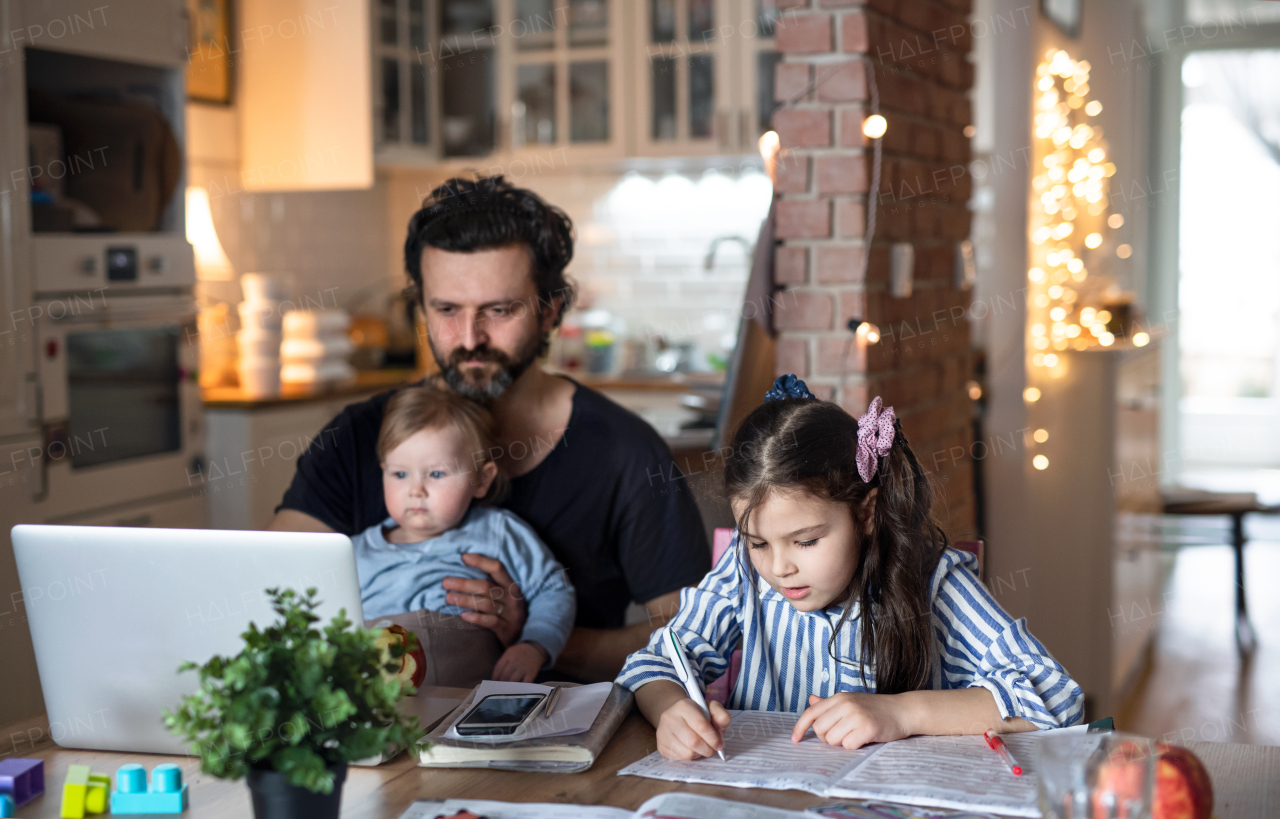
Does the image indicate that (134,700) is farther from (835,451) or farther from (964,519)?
(964,519)

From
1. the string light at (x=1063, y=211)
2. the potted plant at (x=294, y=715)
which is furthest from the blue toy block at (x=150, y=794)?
the string light at (x=1063, y=211)

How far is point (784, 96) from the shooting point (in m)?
2.30

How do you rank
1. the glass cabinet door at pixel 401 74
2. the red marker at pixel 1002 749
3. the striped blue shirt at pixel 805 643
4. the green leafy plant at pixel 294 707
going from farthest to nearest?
the glass cabinet door at pixel 401 74
the striped blue shirt at pixel 805 643
the red marker at pixel 1002 749
the green leafy plant at pixel 294 707

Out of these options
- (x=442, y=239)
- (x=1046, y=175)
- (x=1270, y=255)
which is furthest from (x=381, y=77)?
(x=1270, y=255)

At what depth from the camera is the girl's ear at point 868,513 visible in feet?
4.86

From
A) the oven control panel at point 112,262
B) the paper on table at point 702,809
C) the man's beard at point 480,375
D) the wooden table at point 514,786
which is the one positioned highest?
the oven control panel at point 112,262

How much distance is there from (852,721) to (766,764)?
4.5 inches

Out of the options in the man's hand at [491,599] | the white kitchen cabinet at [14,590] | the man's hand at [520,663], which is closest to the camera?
the man's hand at [520,663]

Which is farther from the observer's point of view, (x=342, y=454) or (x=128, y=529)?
(x=342, y=454)

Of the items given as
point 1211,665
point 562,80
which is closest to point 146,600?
point 1211,665

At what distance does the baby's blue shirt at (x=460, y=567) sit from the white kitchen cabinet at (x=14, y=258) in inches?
54.2

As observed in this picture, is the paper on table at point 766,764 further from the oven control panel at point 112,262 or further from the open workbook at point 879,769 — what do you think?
the oven control panel at point 112,262

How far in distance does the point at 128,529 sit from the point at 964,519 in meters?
2.18

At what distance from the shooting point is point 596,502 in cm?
196
